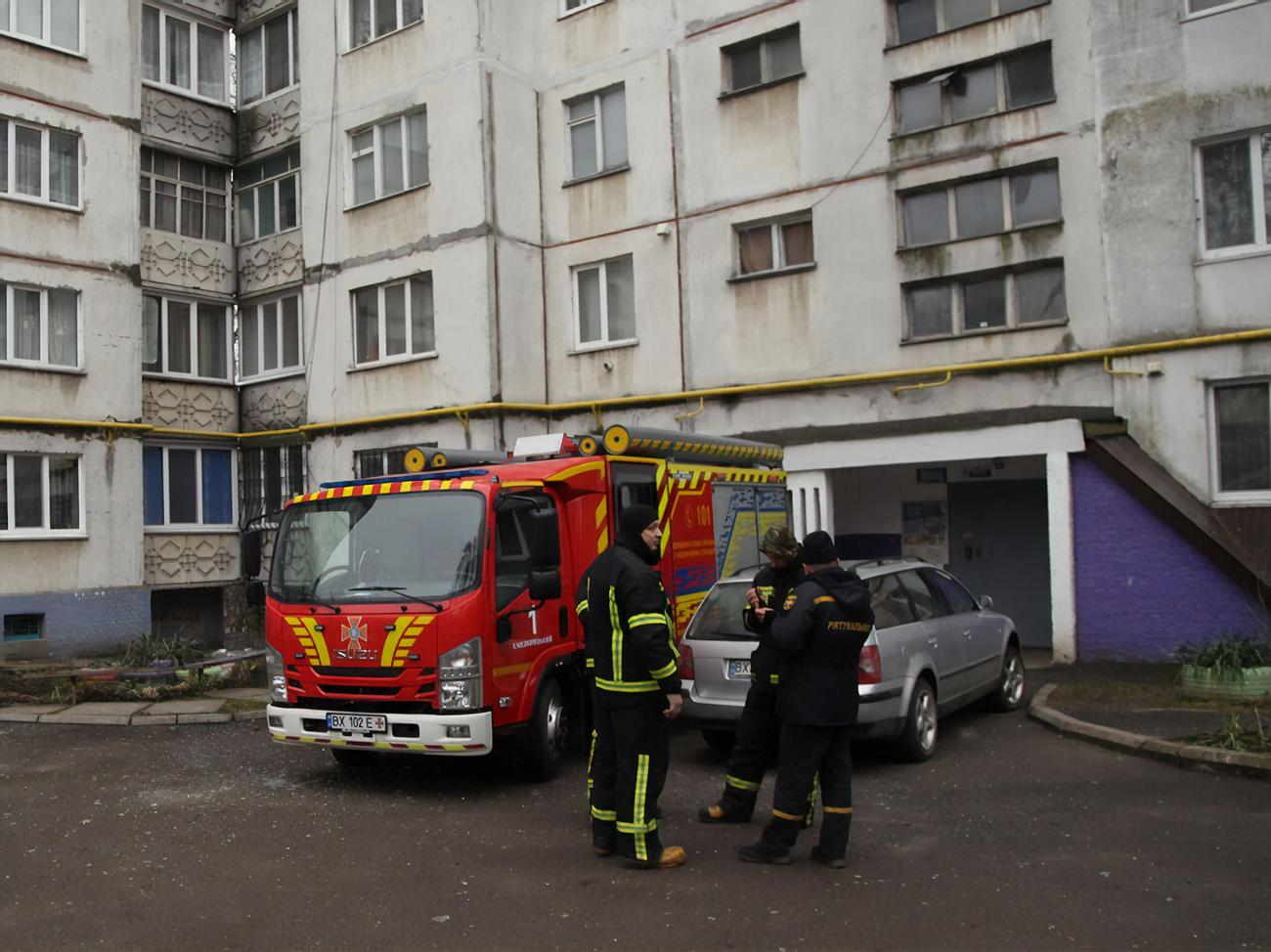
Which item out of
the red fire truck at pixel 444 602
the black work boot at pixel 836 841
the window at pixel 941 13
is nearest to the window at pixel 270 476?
the red fire truck at pixel 444 602

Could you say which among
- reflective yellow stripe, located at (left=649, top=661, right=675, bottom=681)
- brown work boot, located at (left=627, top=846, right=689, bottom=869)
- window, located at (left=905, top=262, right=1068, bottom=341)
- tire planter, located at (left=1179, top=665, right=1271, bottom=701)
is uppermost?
window, located at (left=905, top=262, right=1068, bottom=341)

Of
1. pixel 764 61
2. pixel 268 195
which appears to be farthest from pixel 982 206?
pixel 268 195

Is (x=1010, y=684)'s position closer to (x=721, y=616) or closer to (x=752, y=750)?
(x=721, y=616)

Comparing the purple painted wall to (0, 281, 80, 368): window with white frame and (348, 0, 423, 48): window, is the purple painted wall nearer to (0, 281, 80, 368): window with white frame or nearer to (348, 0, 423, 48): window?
(348, 0, 423, 48): window

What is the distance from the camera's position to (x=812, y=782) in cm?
623

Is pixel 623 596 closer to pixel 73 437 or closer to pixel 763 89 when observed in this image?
pixel 763 89

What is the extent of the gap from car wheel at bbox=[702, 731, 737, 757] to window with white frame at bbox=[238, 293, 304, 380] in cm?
1382

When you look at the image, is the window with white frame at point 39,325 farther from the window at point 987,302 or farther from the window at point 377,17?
the window at point 987,302

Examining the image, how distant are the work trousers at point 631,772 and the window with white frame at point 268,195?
17.2m

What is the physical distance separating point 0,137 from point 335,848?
51.1ft

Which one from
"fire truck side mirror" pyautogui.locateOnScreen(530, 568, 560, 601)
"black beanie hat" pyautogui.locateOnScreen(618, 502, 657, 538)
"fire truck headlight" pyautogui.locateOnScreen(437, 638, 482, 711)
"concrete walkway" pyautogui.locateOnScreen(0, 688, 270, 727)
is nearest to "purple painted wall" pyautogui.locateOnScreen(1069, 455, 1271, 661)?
"fire truck side mirror" pyautogui.locateOnScreen(530, 568, 560, 601)

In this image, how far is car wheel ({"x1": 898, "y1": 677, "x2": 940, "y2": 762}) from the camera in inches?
336

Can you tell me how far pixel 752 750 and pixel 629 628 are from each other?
57.6 inches

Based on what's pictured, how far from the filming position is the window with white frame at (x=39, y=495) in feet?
56.3
